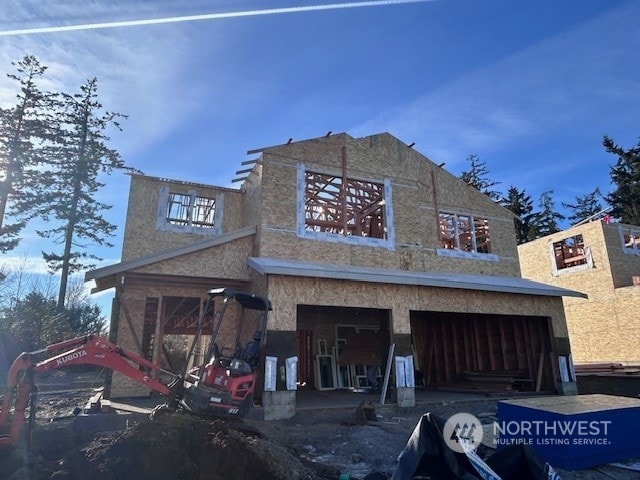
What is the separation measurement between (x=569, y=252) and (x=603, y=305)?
3780 millimetres

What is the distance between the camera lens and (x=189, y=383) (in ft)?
23.1

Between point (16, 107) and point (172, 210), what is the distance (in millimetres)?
14931

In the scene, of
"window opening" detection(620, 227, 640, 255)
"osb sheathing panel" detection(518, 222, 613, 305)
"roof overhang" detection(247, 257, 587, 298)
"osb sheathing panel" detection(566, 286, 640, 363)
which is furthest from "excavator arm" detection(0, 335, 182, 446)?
"window opening" detection(620, 227, 640, 255)

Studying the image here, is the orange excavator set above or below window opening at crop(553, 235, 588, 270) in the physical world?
below

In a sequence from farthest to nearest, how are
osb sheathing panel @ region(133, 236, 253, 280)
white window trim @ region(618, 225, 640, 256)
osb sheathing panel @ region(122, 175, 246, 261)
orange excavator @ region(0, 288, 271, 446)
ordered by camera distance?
1. white window trim @ region(618, 225, 640, 256)
2. osb sheathing panel @ region(122, 175, 246, 261)
3. osb sheathing panel @ region(133, 236, 253, 280)
4. orange excavator @ region(0, 288, 271, 446)

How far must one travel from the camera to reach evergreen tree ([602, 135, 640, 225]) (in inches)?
1263

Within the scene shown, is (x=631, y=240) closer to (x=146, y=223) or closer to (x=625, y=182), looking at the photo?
(x=625, y=182)

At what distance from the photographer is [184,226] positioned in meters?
13.7

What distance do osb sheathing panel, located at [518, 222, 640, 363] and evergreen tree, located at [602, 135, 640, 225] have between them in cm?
1378

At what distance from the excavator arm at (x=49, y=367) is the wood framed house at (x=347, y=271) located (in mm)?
3423

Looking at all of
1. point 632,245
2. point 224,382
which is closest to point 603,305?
point 632,245

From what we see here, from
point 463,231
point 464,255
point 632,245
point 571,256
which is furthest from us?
point 571,256

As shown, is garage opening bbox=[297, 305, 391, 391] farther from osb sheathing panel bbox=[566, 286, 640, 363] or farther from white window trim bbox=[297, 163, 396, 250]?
osb sheathing panel bbox=[566, 286, 640, 363]

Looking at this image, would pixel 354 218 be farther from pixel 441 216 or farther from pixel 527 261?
pixel 527 261
